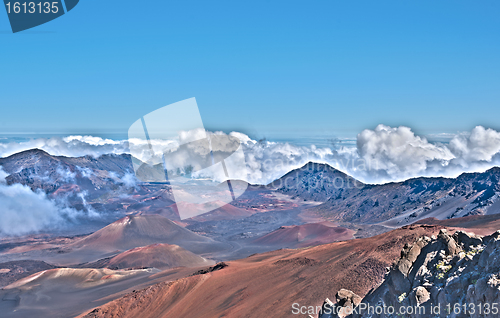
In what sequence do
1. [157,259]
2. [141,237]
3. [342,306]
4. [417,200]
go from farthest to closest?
[417,200]
[141,237]
[157,259]
[342,306]

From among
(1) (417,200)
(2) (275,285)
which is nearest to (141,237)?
(1) (417,200)

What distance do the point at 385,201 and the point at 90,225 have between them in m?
126

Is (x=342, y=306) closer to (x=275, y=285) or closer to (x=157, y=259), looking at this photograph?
(x=275, y=285)

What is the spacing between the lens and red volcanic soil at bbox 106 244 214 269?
262 ft

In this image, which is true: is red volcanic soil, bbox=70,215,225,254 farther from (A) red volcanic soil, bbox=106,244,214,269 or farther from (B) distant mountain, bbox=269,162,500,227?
(B) distant mountain, bbox=269,162,500,227

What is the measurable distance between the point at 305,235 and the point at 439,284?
3768 inches

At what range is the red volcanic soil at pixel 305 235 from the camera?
97.6m

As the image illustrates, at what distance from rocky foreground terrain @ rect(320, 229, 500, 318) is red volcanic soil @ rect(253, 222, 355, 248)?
82.6 meters

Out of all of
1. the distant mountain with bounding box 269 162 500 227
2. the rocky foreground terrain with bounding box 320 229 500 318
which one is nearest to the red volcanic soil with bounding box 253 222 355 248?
the distant mountain with bounding box 269 162 500 227

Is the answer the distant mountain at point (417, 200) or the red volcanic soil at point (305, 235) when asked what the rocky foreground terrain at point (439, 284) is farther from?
the distant mountain at point (417, 200)

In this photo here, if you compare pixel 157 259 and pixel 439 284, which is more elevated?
pixel 439 284

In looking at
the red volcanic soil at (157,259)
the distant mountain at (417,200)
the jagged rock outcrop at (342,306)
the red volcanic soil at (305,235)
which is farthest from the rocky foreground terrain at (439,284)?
the distant mountain at (417,200)

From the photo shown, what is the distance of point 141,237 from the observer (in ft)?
391

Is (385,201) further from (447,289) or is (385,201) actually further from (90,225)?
(447,289)
